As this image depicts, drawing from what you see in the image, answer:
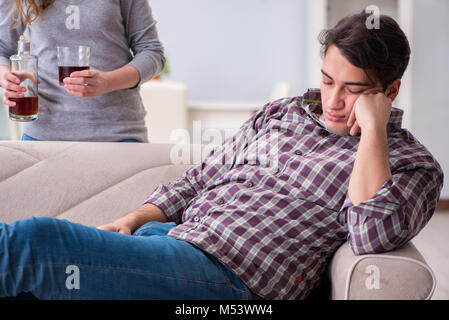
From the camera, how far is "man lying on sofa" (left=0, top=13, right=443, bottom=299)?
40.7 inches

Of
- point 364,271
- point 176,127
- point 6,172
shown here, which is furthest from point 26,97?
point 176,127

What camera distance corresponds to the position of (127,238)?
3.67 feet

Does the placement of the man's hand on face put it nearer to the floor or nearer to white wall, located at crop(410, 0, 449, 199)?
the floor

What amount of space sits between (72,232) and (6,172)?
2.56 ft

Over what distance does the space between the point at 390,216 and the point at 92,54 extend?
44.4 inches

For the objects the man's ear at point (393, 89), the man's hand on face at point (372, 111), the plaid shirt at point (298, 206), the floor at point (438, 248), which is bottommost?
the floor at point (438, 248)

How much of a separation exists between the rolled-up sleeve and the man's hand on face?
0.13 m

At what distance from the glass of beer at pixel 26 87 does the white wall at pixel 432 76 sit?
116 inches

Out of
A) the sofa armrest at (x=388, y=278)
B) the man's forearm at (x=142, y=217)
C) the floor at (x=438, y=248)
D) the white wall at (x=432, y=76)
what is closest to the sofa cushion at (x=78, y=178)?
the man's forearm at (x=142, y=217)

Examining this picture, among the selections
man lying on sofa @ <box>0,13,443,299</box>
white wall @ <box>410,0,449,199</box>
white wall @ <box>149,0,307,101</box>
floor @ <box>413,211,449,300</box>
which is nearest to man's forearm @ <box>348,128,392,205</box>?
man lying on sofa @ <box>0,13,443,299</box>

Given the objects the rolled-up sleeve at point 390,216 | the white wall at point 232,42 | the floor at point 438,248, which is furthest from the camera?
the white wall at point 232,42

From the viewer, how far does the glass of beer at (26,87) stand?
1.64m

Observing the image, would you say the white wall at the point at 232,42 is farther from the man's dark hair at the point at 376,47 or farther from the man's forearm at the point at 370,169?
the man's forearm at the point at 370,169

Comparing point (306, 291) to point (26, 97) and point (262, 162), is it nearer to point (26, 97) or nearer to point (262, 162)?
point (262, 162)
